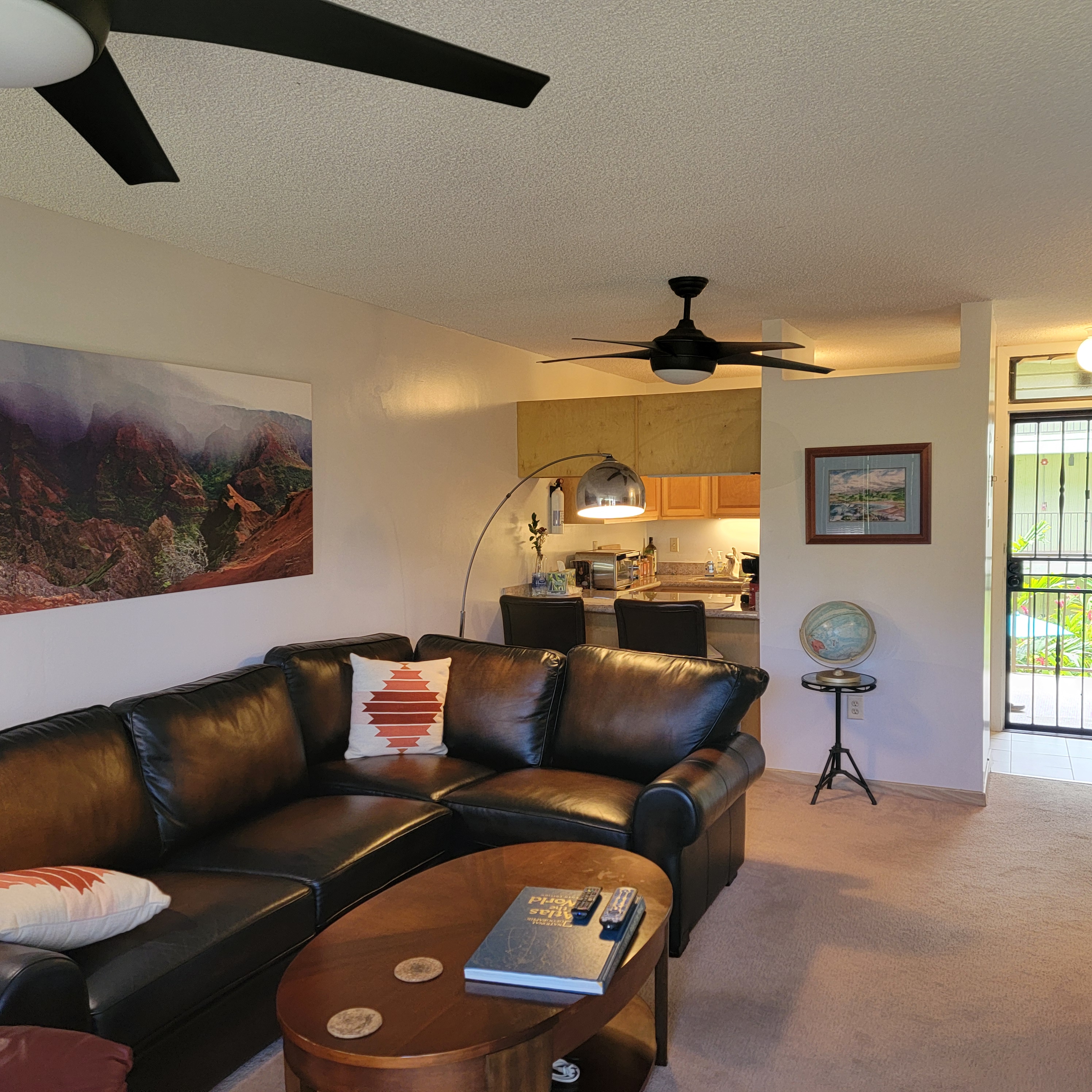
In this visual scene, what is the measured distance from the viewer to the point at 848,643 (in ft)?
15.7

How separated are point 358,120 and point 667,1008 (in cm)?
257

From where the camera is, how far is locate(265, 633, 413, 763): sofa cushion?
3732 mm

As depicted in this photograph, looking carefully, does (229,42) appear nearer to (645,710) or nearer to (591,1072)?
(591,1072)

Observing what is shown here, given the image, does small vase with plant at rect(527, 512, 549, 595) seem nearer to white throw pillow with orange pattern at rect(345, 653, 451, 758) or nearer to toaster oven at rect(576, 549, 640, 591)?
toaster oven at rect(576, 549, 640, 591)

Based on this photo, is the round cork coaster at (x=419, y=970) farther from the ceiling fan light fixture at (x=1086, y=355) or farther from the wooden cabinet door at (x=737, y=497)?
the wooden cabinet door at (x=737, y=497)

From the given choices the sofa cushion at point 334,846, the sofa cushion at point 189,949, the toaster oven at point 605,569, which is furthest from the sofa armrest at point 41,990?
the toaster oven at point 605,569

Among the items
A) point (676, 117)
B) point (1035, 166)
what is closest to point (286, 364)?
point (676, 117)

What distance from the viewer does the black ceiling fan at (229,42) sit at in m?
1.14

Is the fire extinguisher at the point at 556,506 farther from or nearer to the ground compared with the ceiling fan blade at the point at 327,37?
nearer to the ground

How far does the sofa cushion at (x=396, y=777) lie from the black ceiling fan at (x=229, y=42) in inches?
102

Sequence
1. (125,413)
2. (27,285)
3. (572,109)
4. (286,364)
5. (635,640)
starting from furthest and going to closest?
(635,640) < (286,364) < (125,413) < (27,285) < (572,109)

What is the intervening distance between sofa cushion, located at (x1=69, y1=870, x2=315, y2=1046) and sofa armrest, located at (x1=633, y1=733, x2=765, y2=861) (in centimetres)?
112

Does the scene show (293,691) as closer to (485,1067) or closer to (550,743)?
(550,743)

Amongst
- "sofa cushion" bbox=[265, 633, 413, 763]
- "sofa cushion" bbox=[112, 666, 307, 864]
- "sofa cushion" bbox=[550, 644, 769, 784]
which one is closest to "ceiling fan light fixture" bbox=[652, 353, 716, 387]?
"sofa cushion" bbox=[550, 644, 769, 784]
